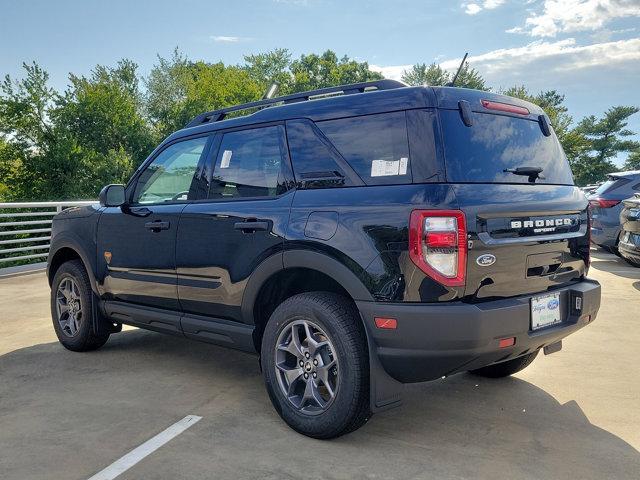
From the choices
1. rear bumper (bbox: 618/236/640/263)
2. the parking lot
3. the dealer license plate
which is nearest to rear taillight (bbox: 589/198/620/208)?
rear bumper (bbox: 618/236/640/263)

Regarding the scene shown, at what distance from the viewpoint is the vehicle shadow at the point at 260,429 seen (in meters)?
3.01

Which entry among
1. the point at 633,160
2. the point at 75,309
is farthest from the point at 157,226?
the point at 633,160

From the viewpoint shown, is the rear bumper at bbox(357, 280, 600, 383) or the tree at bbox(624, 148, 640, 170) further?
the tree at bbox(624, 148, 640, 170)

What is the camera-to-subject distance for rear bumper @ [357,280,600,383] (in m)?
2.89

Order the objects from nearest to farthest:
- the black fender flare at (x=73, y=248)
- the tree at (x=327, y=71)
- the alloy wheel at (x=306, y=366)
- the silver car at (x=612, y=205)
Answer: the alloy wheel at (x=306, y=366)
the black fender flare at (x=73, y=248)
the silver car at (x=612, y=205)
the tree at (x=327, y=71)

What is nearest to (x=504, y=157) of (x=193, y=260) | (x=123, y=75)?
(x=193, y=260)

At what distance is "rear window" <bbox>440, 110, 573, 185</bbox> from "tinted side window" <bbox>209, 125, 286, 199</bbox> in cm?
107

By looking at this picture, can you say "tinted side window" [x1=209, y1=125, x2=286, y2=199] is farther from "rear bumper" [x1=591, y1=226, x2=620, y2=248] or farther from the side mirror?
"rear bumper" [x1=591, y1=226, x2=620, y2=248]

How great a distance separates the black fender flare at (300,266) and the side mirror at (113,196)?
5.55ft

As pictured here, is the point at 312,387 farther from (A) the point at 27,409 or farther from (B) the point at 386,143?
(A) the point at 27,409

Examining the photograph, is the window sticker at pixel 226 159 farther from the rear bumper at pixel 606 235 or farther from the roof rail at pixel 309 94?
the rear bumper at pixel 606 235

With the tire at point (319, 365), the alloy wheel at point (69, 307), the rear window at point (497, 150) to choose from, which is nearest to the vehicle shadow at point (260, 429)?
the tire at point (319, 365)

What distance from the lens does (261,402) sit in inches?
155

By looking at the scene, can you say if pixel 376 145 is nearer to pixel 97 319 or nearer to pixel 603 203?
pixel 97 319
